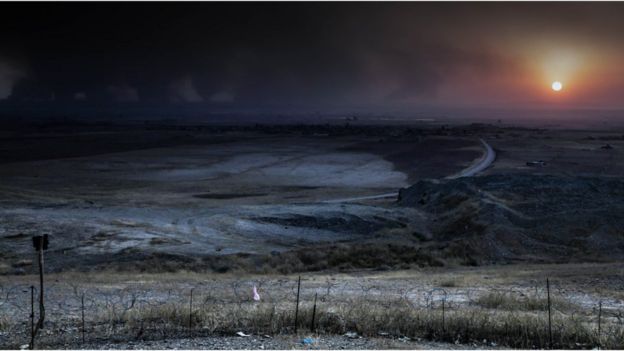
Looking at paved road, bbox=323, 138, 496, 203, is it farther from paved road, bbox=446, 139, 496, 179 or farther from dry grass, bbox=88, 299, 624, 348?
dry grass, bbox=88, 299, 624, 348

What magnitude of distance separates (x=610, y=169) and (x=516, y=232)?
5000cm

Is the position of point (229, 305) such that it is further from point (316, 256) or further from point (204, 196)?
point (204, 196)

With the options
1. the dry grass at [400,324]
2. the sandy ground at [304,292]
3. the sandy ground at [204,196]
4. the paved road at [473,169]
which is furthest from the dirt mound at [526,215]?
the dry grass at [400,324]

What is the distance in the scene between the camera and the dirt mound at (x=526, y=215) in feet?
113

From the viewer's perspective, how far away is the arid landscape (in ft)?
47.4

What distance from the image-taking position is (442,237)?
127ft

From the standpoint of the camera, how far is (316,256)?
32.3 metres

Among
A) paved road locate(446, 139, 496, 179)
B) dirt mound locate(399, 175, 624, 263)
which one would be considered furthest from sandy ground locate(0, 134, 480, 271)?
dirt mound locate(399, 175, 624, 263)

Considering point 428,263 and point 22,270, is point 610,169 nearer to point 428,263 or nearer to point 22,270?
point 428,263

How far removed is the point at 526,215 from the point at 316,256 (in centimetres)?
1687

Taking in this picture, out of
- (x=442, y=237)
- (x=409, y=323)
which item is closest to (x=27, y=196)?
(x=442, y=237)

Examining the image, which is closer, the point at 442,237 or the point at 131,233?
the point at 131,233

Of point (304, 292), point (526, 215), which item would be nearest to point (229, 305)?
point (304, 292)

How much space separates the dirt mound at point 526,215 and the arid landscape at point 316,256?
17 centimetres
